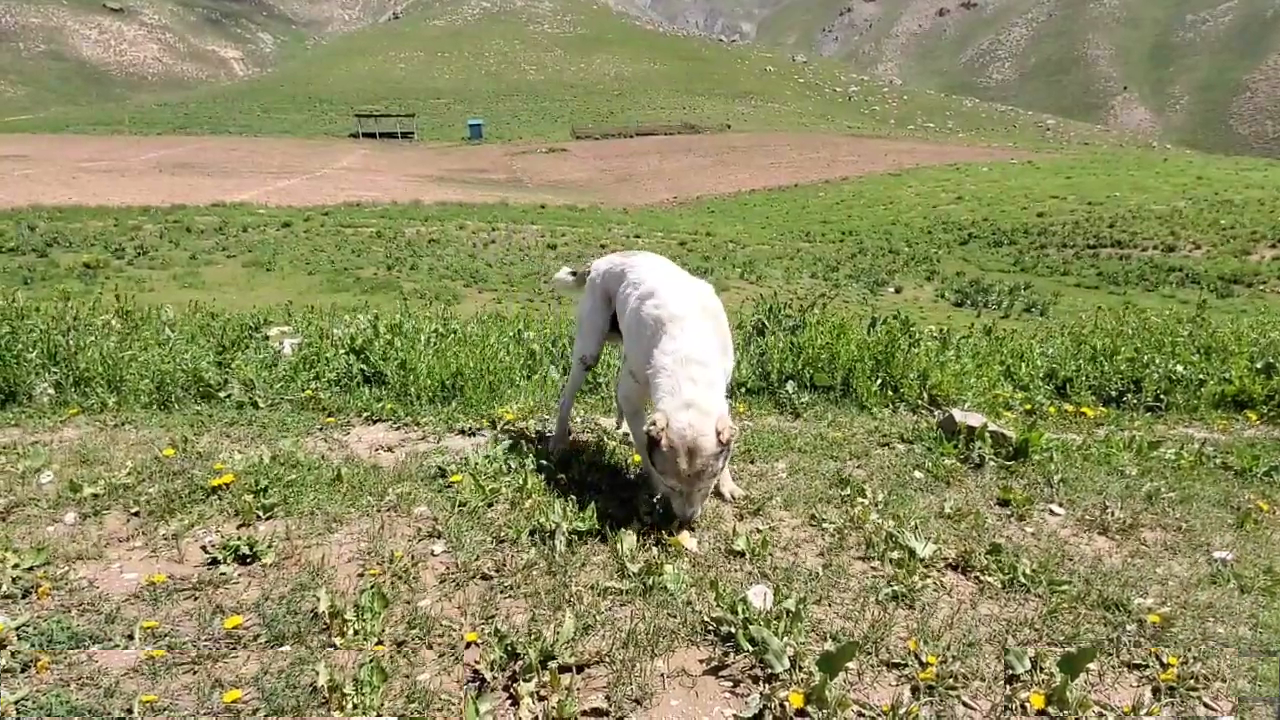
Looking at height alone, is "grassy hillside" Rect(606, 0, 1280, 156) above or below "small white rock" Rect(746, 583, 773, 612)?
above

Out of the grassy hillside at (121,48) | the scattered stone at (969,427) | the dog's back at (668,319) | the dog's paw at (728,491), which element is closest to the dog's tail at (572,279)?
the dog's back at (668,319)

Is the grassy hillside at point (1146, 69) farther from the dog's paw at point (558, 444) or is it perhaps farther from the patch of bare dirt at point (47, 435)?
the patch of bare dirt at point (47, 435)

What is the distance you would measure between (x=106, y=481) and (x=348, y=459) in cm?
173

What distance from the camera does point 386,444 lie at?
7621mm

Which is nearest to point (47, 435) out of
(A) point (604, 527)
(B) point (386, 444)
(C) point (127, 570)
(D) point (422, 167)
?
(B) point (386, 444)

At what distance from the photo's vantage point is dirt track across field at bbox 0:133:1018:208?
3147 cm

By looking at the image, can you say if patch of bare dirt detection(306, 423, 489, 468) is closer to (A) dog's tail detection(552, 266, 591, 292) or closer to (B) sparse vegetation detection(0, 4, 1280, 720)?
(B) sparse vegetation detection(0, 4, 1280, 720)

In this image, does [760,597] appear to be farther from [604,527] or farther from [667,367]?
[667,367]

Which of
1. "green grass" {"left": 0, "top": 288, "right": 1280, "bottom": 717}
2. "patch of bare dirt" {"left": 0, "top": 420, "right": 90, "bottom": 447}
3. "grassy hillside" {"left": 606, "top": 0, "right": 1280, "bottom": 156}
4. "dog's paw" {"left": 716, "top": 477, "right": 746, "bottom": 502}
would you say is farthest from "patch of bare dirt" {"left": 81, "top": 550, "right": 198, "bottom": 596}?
"grassy hillside" {"left": 606, "top": 0, "right": 1280, "bottom": 156}

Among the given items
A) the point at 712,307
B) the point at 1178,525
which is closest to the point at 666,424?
the point at 712,307

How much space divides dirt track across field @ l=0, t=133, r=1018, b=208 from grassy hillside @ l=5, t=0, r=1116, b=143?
35.4 feet

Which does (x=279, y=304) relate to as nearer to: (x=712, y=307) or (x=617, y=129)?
(x=712, y=307)

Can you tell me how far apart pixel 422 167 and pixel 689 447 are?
41466 millimetres

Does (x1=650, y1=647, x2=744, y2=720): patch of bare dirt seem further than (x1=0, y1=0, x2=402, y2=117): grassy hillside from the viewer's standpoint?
No
